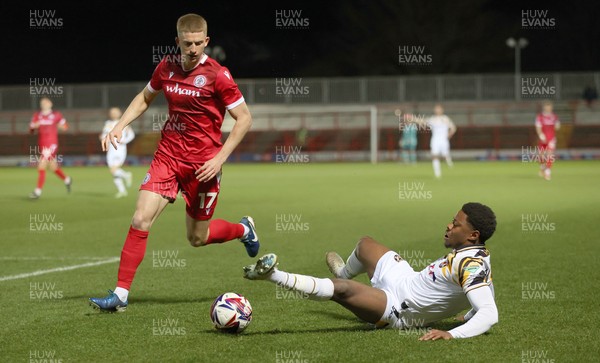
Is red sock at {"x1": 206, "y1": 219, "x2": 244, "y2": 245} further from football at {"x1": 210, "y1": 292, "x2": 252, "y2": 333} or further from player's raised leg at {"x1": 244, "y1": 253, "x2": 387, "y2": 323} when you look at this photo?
player's raised leg at {"x1": 244, "y1": 253, "x2": 387, "y2": 323}

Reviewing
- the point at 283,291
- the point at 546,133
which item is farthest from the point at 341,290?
the point at 546,133

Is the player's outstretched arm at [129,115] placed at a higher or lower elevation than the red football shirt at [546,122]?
higher

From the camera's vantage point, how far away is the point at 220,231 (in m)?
8.74

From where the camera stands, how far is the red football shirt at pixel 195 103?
7750 mm

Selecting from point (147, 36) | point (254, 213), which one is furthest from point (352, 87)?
point (254, 213)

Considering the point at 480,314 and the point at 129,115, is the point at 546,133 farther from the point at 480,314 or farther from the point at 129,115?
the point at 480,314

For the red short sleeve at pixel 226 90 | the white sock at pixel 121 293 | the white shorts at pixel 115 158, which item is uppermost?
the red short sleeve at pixel 226 90

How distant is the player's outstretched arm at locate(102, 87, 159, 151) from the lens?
25.2 feet

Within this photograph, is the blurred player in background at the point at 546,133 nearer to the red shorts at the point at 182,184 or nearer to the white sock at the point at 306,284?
the red shorts at the point at 182,184

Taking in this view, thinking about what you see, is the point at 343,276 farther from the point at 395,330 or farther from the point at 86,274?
the point at 86,274

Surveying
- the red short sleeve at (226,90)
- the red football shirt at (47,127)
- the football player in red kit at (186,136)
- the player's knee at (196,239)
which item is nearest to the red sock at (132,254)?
the football player in red kit at (186,136)

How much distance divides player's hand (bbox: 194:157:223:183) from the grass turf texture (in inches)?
44.8

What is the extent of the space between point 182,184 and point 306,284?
207 centimetres

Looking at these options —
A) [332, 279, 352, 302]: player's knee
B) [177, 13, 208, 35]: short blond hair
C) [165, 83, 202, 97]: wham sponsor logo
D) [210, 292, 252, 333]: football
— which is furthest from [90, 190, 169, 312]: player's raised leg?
[332, 279, 352, 302]: player's knee
